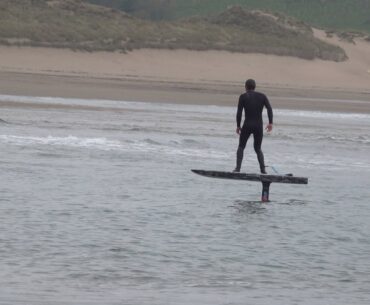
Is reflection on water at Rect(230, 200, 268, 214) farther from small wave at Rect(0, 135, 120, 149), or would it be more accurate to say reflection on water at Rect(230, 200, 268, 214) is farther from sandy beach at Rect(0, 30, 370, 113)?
sandy beach at Rect(0, 30, 370, 113)

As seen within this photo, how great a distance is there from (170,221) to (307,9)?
8338 cm

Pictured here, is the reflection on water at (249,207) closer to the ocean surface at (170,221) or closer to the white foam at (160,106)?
the ocean surface at (170,221)

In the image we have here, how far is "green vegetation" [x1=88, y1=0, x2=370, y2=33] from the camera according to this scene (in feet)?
295

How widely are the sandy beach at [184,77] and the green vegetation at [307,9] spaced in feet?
93.6

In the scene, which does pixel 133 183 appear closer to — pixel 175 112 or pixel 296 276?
pixel 296 276

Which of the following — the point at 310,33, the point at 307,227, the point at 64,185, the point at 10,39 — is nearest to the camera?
the point at 307,227

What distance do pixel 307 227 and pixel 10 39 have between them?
35444 mm

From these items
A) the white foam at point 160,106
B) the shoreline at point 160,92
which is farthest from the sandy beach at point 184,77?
the white foam at point 160,106

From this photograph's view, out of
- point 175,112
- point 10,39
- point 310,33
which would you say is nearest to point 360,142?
point 175,112

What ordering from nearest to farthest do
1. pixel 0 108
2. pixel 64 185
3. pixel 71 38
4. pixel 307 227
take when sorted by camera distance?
pixel 307 227 < pixel 64 185 < pixel 0 108 < pixel 71 38

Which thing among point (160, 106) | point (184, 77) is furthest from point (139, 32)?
point (160, 106)

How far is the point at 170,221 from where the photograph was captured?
1369cm

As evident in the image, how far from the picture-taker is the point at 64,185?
16172 millimetres

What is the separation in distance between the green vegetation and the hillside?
24.3 meters
